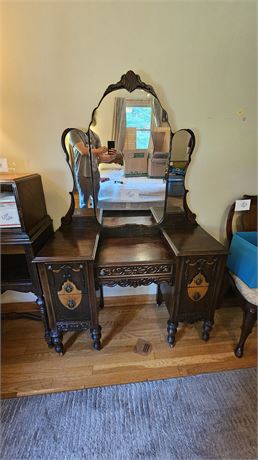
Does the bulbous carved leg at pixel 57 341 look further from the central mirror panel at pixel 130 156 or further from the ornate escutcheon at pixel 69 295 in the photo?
the central mirror panel at pixel 130 156

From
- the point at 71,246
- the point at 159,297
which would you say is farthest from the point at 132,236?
the point at 159,297

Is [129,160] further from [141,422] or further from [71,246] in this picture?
[141,422]

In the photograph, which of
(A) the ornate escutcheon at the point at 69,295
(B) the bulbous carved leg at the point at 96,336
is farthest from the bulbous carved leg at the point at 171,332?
(A) the ornate escutcheon at the point at 69,295

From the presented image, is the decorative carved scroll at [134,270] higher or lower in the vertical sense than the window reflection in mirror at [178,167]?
lower

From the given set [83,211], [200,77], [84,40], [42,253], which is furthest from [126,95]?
[42,253]

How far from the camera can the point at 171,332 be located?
54.0 inches

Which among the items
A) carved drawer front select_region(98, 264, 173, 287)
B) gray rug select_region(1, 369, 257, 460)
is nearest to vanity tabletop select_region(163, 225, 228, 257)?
carved drawer front select_region(98, 264, 173, 287)

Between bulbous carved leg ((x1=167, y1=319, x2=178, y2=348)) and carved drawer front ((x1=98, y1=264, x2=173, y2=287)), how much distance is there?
0.35 metres

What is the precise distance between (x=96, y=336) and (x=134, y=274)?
0.53m

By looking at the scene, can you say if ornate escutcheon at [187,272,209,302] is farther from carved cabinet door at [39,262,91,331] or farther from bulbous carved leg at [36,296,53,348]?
bulbous carved leg at [36,296,53,348]

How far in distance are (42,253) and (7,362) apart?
0.83m

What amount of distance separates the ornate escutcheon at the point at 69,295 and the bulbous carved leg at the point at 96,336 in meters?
0.22

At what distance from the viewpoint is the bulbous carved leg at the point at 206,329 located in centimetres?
139

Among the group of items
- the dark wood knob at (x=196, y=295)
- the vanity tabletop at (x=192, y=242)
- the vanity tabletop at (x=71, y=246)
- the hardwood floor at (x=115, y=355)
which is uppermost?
the vanity tabletop at (x=71, y=246)
